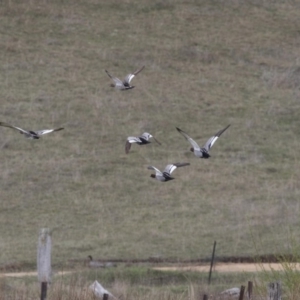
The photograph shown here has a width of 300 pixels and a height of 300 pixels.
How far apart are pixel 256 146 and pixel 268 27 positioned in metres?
12.4

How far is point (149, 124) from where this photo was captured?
3491cm

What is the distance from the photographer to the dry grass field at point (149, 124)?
25.5 m

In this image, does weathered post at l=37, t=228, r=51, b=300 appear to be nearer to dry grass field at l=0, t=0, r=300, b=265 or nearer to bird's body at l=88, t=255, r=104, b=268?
bird's body at l=88, t=255, r=104, b=268

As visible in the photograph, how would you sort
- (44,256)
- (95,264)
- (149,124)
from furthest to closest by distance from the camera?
(149,124) < (95,264) < (44,256)

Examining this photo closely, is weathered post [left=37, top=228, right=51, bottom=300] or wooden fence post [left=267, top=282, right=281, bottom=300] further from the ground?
wooden fence post [left=267, top=282, right=281, bottom=300]

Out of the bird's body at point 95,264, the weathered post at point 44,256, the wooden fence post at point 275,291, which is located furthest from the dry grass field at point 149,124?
the wooden fence post at point 275,291

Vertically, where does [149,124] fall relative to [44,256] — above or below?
below

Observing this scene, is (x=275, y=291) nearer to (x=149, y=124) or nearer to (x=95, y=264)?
(x=95, y=264)

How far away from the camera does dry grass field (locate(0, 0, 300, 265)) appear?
83.8 ft

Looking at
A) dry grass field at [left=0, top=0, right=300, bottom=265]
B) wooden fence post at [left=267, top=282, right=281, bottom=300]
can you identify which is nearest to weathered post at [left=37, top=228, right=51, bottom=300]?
dry grass field at [left=0, top=0, right=300, bottom=265]

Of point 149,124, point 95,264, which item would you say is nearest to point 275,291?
point 95,264

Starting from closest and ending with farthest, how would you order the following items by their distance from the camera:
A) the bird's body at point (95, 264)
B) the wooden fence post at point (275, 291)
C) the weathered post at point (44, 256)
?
the wooden fence post at point (275, 291) < the weathered post at point (44, 256) < the bird's body at point (95, 264)

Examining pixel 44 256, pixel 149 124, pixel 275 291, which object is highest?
pixel 275 291

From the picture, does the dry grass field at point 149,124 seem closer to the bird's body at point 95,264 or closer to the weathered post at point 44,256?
the bird's body at point 95,264
